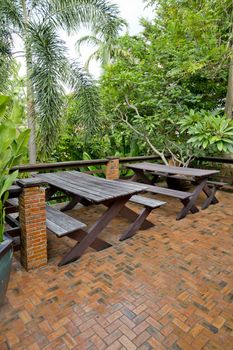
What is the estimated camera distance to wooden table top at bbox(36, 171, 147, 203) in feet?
8.29

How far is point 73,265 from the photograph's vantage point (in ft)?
7.86

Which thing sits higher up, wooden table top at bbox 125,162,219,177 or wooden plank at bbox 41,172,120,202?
wooden table top at bbox 125,162,219,177

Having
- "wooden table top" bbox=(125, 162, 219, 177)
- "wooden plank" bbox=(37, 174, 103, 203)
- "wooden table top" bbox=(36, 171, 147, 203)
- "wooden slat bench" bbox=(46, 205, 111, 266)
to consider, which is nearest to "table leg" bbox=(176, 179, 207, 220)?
"wooden table top" bbox=(125, 162, 219, 177)

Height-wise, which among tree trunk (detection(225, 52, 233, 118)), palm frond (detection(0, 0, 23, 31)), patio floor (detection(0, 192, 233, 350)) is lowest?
patio floor (detection(0, 192, 233, 350))

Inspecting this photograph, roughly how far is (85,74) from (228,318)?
192 inches

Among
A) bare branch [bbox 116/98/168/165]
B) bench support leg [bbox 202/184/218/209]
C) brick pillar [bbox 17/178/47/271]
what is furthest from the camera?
bare branch [bbox 116/98/168/165]

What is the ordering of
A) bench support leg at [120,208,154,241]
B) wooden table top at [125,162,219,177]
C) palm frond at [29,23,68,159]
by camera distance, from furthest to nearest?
palm frond at [29,23,68,159] < wooden table top at [125,162,219,177] < bench support leg at [120,208,154,241]

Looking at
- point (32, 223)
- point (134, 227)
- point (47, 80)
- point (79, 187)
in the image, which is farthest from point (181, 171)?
point (47, 80)

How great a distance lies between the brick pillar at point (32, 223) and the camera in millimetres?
2193

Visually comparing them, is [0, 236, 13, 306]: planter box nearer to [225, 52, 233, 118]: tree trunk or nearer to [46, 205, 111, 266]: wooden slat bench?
[46, 205, 111, 266]: wooden slat bench

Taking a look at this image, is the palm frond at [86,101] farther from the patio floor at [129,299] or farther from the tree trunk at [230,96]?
the tree trunk at [230,96]

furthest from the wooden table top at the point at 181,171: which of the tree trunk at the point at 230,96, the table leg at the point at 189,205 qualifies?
the tree trunk at the point at 230,96

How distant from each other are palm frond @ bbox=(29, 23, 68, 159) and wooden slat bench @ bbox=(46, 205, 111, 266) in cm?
199

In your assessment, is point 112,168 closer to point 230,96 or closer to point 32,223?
point 32,223
